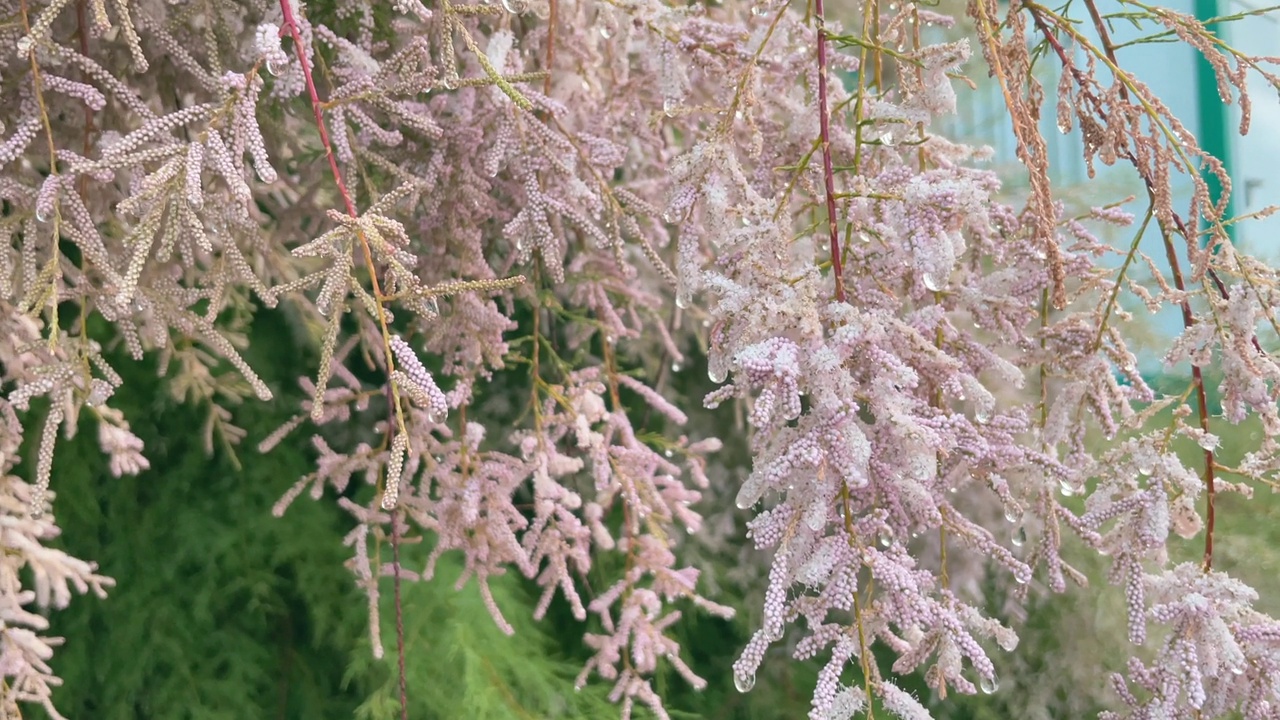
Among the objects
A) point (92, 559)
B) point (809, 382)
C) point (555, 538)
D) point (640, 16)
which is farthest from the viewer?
point (92, 559)

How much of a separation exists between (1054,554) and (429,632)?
786 mm

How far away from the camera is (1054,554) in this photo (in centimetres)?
63

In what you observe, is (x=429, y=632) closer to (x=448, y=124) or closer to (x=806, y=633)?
(x=806, y=633)

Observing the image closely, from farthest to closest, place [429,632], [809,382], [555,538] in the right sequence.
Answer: [429,632]
[555,538]
[809,382]

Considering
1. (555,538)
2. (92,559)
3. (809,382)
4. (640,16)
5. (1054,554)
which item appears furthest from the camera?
(92,559)

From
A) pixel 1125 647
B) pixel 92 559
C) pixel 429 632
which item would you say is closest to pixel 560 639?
pixel 429 632

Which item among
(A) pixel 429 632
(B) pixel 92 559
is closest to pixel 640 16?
(A) pixel 429 632

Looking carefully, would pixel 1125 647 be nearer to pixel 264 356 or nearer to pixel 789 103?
pixel 789 103

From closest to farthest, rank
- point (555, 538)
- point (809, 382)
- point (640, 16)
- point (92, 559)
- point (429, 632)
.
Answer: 1. point (809, 382)
2. point (640, 16)
3. point (555, 538)
4. point (429, 632)
5. point (92, 559)

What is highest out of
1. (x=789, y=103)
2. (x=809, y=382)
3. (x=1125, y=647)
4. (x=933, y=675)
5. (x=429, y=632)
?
(x=789, y=103)

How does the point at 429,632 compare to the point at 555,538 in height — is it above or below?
below

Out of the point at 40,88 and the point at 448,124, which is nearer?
the point at 40,88

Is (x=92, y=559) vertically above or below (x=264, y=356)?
below

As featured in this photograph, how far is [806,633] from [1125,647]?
1.42ft
